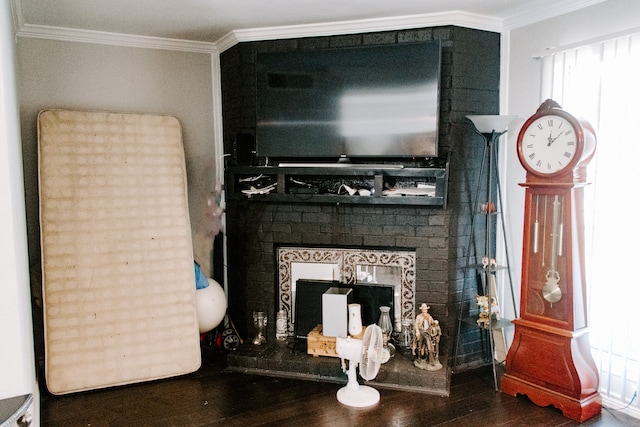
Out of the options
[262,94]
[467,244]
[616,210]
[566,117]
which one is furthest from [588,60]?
[262,94]

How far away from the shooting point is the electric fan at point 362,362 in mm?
2756

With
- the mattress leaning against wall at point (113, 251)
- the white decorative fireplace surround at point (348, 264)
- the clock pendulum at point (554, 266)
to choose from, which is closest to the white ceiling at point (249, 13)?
the mattress leaning against wall at point (113, 251)

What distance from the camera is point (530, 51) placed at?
3.18m

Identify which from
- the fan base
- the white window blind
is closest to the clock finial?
the white window blind

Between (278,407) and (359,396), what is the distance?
468 mm

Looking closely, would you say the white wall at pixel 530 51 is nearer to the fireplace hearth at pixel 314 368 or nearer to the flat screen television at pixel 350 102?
the flat screen television at pixel 350 102

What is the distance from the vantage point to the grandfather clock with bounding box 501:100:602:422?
266 centimetres

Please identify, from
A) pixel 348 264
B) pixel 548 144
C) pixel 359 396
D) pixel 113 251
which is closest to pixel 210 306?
pixel 113 251

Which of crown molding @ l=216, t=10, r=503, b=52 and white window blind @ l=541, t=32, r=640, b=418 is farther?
crown molding @ l=216, t=10, r=503, b=52

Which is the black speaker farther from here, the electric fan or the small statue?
the small statue

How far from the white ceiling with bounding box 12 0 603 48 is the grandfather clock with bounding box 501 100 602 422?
753mm

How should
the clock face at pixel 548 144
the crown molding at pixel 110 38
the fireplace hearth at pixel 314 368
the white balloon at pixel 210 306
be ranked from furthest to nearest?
the white balloon at pixel 210 306
the crown molding at pixel 110 38
the fireplace hearth at pixel 314 368
the clock face at pixel 548 144

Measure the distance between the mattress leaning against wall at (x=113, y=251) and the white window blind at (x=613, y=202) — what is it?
2.49 meters

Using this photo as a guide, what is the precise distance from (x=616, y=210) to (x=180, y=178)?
8.78 feet
